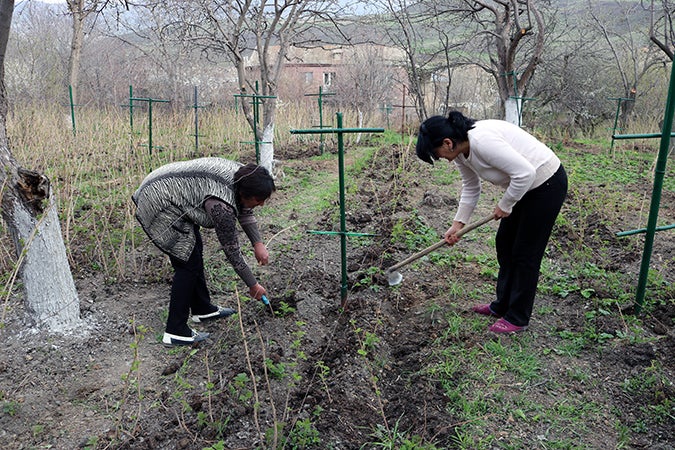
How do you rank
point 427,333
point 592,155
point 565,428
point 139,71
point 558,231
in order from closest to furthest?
point 565,428
point 427,333
point 558,231
point 592,155
point 139,71

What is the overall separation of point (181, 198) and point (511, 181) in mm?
1891

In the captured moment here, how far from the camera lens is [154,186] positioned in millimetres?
2934

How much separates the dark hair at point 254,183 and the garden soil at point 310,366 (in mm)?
476

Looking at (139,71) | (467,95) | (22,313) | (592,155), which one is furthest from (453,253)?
(139,71)

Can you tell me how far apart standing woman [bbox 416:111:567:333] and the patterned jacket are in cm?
115

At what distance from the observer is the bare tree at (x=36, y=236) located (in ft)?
9.35

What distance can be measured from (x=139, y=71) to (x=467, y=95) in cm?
1335

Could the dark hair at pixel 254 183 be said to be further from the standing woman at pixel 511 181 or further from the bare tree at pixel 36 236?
the bare tree at pixel 36 236

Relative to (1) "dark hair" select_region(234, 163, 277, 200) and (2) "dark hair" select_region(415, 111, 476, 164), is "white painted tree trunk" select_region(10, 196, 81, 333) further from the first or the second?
(2) "dark hair" select_region(415, 111, 476, 164)

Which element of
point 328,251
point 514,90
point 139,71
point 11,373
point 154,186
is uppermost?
point 139,71

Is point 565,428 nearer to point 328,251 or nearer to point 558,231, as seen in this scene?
point 328,251

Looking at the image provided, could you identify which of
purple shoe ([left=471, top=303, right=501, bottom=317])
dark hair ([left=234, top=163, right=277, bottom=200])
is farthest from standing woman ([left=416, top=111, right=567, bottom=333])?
dark hair ([left=234, top=163, right=277, bottom=200])

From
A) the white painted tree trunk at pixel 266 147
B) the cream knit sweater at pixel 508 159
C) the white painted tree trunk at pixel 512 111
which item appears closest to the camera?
the cream knit sweater at pixel 508 159

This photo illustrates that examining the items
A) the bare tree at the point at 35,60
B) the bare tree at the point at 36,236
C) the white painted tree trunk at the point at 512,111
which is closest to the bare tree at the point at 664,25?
the white painted tree trunk at the point at 512,111
